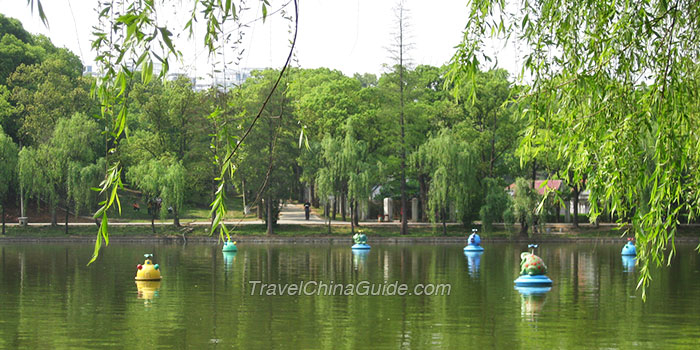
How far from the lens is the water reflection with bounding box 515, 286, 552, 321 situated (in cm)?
1606

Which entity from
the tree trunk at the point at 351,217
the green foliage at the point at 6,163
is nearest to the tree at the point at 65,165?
the green foliage at the point at 6,163

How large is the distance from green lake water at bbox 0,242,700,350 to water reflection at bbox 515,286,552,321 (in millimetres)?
42

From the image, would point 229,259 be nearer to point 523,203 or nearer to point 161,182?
point 161,182

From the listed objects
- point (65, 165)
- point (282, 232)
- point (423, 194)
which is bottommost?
point (282, 232)

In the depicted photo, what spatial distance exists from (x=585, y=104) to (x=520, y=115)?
21.5 inches

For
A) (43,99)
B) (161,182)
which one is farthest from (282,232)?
(43,99)

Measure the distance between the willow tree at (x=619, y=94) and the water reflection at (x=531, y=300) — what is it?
31.0ft

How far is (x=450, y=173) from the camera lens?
135 feet

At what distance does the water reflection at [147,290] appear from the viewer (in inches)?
717

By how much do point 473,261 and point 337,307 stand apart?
13.1m

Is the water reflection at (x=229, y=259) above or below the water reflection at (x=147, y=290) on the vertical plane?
above

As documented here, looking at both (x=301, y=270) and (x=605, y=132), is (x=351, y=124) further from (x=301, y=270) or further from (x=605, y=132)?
(x=605, y=132)

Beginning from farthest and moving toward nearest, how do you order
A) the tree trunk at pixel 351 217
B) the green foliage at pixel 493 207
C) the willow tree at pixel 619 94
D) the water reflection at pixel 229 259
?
1. the tree trunk at pixel 351 217
2. the green foliage at pixel 493 207
3. the water reflection at pixel 229 259
4. the willow tree at pixel 619 94

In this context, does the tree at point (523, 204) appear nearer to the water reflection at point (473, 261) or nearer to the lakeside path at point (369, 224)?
the lakeside path at point (369, 224)
